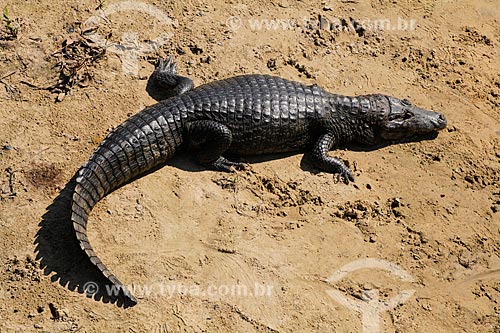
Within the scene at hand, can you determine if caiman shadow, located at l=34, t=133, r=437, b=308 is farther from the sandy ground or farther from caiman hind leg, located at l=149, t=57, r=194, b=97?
caiman hind leg, located at l=149, t=57, r=194, b=97

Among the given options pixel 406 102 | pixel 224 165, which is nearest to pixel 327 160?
pixel 224 165

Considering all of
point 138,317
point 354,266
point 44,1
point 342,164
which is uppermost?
point 44,1

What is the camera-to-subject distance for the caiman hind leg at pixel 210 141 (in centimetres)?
771

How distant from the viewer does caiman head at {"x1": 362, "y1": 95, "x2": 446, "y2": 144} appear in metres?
8.50

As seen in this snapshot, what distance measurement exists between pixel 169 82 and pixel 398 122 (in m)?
3.29

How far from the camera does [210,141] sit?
7793 millimetres

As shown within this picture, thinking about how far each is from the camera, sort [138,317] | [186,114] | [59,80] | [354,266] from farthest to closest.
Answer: [59,80]
[186,114]
[354,266]
[138,317]

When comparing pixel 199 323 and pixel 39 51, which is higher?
pixel 39 51

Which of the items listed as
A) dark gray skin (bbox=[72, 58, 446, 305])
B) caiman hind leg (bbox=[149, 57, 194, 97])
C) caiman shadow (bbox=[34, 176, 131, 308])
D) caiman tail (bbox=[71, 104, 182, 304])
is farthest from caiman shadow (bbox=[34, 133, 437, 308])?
caiman hind leg (bbox=[149, 57, 194, 97])

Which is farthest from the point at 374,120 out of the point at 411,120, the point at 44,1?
the point at 44,1

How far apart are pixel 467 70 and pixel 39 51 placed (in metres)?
6.46

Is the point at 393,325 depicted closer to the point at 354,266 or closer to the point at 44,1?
the point at 354,266

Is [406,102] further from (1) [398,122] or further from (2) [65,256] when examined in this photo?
(2) [65,256]

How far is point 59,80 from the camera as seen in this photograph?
8.23 meters
